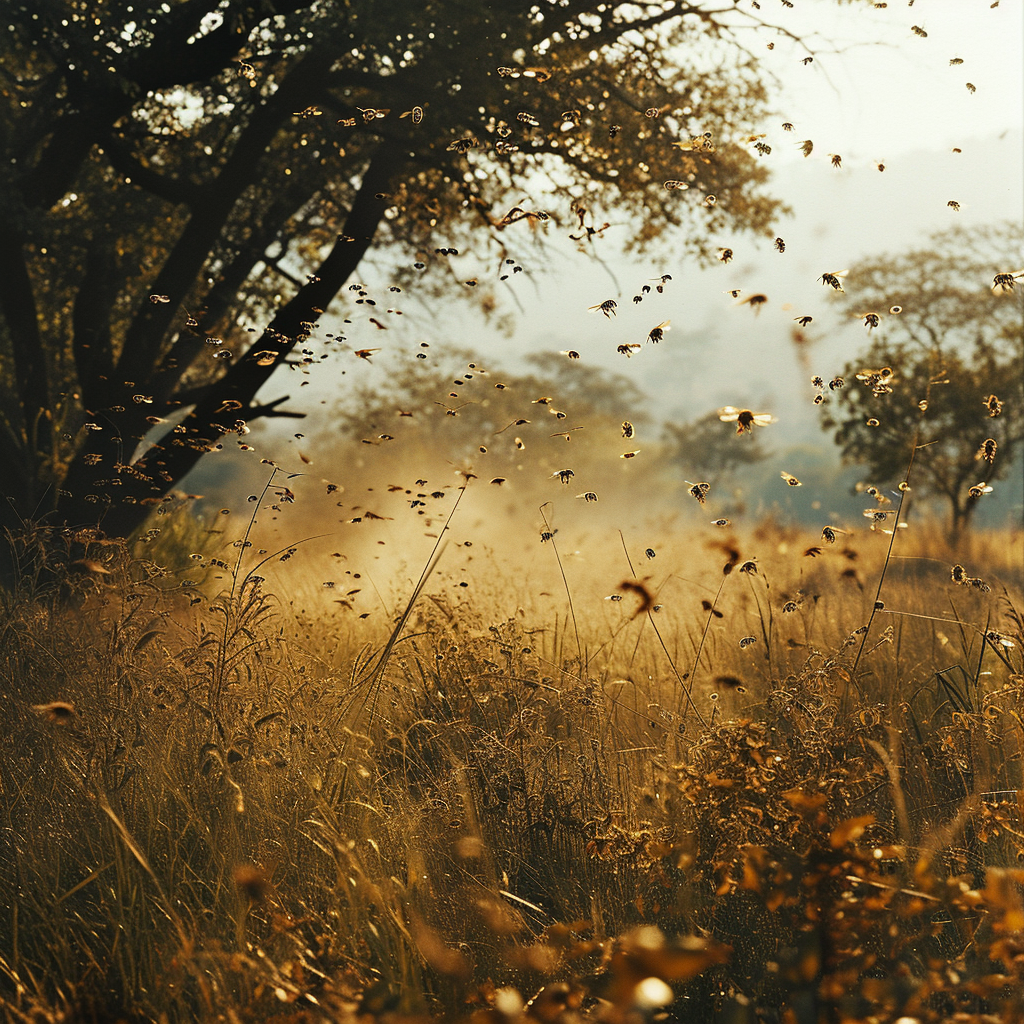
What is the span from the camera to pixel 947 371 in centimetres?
1367

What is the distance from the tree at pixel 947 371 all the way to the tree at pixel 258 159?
6.42 meters

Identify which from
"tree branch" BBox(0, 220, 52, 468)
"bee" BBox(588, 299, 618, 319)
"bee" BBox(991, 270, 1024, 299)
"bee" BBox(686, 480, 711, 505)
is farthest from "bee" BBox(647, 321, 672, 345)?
"tree branch" BBox(0, 220, 52, 468)

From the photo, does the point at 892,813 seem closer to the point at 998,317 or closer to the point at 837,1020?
the point at 837,1020

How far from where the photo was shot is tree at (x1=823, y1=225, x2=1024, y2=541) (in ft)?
46.3

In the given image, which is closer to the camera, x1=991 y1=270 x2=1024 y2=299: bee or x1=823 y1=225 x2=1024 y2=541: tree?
x1=991 y1=270 x2=1024 y2=299: bee

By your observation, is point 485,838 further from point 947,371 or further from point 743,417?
point 947,371

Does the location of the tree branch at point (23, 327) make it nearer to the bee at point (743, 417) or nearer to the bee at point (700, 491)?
the bee at point (700, 491)

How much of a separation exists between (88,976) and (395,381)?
23542mm

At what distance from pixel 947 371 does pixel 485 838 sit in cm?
1345

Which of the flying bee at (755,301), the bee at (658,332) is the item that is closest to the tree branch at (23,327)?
the bee at (658,332)

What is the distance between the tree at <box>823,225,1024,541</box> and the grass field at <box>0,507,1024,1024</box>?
11054 mm

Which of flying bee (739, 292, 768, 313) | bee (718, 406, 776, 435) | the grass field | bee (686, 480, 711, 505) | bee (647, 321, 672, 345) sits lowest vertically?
the grass field

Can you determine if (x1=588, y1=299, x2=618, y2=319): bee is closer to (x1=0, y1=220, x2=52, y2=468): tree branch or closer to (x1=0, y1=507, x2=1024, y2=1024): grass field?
(x1=0, y1=507, x2=1024, y2=1024): grass field

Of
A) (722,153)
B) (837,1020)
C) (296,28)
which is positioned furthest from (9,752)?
(722,153)
